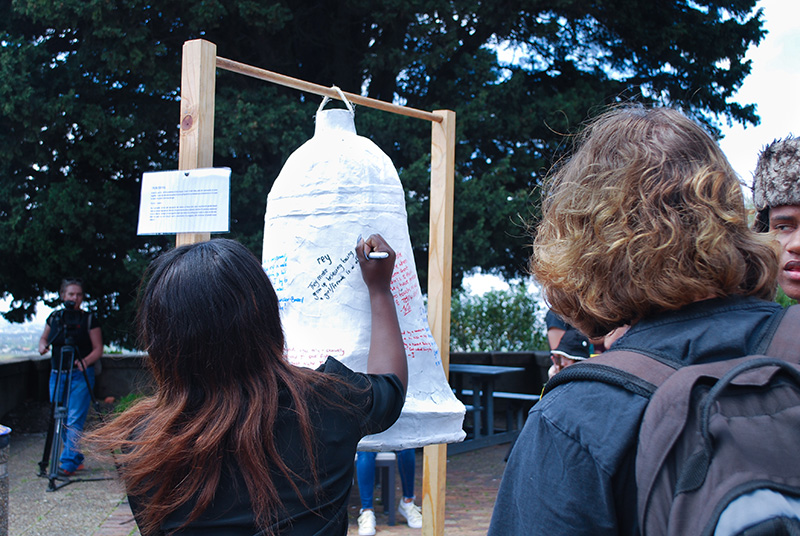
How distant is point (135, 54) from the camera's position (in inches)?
247

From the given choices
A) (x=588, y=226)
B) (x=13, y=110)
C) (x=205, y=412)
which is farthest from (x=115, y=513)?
(x=588, y=226)

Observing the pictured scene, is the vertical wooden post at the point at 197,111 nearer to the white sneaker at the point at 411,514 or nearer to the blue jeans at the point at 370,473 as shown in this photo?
the blue jeans at the point at 370,473

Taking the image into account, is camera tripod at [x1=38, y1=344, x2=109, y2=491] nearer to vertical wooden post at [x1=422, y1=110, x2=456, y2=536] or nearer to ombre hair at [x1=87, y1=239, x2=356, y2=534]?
vertical wooden post at [x1=422, y1=110, x2=456, y2=536]

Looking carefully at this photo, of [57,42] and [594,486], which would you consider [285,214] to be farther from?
[57,42]

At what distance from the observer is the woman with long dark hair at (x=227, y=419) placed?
1.31m

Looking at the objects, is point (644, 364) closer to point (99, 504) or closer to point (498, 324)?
point (99, 504)

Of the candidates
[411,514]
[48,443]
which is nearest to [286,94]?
[48,443]

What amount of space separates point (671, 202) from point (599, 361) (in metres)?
0.27

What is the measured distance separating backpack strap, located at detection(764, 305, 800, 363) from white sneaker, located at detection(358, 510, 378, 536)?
4.14 m

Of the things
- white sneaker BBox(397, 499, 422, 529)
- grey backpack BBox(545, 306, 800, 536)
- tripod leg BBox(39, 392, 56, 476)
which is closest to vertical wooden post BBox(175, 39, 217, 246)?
grey backpack BBox(545, 306, 800, 536)

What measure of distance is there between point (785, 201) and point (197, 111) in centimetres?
170

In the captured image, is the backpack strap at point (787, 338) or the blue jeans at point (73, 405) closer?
the backpack strap at point (787, 338)

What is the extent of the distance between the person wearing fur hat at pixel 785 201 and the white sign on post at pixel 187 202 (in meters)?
1.47

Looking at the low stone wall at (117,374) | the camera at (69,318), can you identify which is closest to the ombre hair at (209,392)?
the camera at (69,318)
